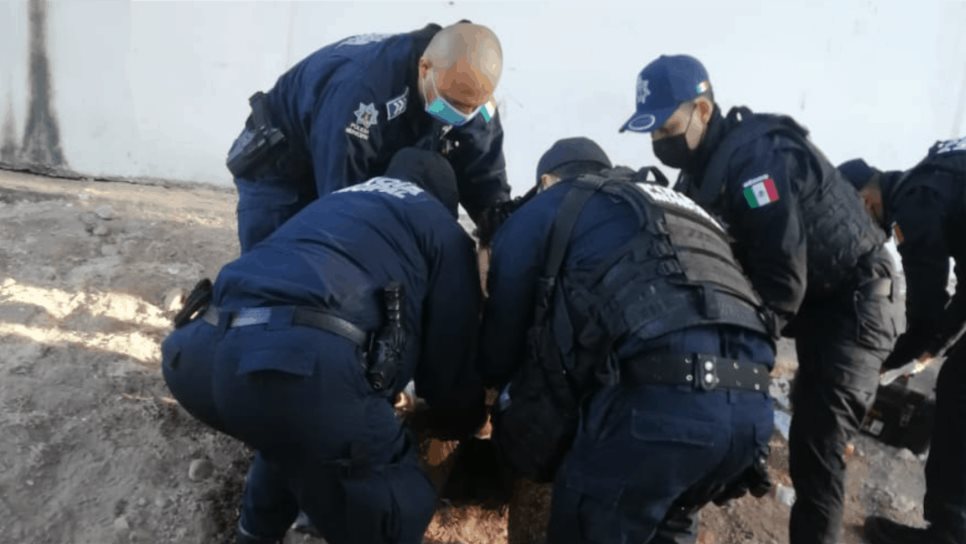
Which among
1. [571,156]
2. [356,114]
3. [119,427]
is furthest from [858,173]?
[119,427]

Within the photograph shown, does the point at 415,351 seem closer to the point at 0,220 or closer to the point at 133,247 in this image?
the point at 133,247

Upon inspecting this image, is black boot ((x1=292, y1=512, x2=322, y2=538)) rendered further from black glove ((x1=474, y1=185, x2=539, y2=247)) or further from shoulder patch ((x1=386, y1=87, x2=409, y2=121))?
shoulder patch ((x1=386, y1=87, x2=409, y2=121))

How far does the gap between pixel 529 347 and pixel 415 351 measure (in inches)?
10.9

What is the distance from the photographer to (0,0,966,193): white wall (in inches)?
174

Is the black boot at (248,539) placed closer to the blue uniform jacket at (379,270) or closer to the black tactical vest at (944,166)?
the blue uniform jacket at (379,270)

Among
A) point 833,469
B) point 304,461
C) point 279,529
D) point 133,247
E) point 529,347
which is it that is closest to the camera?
point 304,461

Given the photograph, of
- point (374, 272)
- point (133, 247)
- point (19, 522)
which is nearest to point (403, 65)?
point (374, 272)

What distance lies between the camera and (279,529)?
215 cm

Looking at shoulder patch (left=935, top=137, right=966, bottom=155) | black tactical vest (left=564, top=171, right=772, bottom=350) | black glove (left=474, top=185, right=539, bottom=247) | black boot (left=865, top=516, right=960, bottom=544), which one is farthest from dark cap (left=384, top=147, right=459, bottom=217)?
black boot (left=865, top=516, right=960, bottom=544)

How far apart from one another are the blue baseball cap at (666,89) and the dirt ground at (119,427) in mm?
1324

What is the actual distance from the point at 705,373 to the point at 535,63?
10.3 ft

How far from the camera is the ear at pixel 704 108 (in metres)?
2.40

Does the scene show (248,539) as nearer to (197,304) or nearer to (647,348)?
(197,304)

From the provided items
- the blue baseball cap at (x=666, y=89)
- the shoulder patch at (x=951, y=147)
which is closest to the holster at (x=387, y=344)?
the blue baseball cap at (x=666, y=89)
